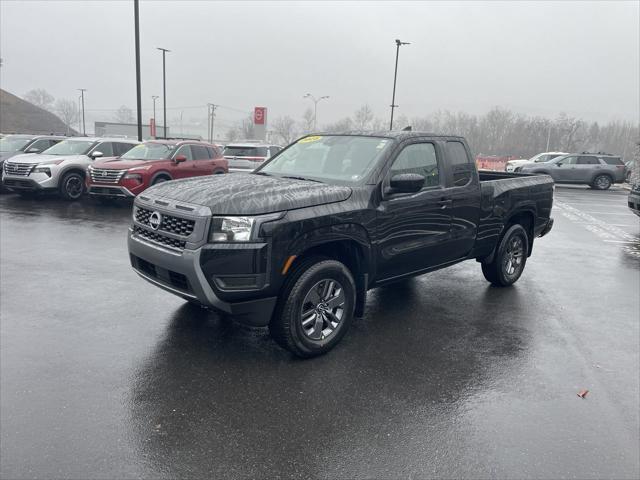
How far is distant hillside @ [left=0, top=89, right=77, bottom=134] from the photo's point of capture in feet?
269

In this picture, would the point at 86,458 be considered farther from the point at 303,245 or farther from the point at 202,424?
the point at 303,245

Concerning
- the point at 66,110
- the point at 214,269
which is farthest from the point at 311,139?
the point at 66,110

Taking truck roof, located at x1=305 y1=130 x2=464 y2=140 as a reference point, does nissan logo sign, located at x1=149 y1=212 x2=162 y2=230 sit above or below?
below

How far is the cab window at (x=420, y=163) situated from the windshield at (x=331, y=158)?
0.67 ft

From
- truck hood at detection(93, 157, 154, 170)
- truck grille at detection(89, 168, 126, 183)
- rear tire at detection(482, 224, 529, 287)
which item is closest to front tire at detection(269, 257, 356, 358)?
rear tire at detection(482, 224, 529, 287)

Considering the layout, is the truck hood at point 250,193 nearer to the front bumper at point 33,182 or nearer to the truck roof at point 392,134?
the truck roof at point 392,134

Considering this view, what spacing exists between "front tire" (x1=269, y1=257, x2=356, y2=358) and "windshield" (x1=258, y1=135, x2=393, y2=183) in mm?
956

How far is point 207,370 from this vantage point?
4059mm

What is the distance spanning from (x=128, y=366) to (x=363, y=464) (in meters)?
2.13

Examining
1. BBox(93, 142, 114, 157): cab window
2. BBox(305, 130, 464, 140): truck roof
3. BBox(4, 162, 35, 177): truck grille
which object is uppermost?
BBox(305, 130, 464, 140): truck roof

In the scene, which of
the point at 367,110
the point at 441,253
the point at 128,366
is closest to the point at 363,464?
the point at 128,366

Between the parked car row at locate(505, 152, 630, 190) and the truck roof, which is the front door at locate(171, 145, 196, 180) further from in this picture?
the parked car row at locate(505, 152, 630, 190)

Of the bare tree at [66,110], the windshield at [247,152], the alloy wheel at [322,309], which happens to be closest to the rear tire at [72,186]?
the windshield at [247,152]

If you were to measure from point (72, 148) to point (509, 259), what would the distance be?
495 inches
